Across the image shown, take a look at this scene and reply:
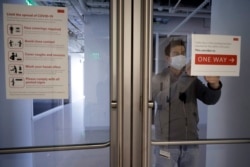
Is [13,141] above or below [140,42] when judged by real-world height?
below

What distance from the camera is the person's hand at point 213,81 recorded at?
1.26 metres

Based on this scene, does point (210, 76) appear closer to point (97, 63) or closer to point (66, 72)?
point (97, 63)

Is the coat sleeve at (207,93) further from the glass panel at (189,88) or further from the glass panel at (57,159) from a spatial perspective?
the glass panel at (57,159)

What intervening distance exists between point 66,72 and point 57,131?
1.47ft

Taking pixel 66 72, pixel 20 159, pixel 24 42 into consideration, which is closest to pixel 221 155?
pixel 66 72

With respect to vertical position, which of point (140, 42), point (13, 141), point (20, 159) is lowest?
point (20, 159)

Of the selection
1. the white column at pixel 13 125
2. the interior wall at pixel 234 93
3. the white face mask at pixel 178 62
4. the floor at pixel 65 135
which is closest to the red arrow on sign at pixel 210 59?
the white face mask at pixel 178 62

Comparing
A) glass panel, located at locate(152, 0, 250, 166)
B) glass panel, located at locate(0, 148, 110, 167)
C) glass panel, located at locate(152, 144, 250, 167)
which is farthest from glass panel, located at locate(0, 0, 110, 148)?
glass panel, located at locate(152, 144, 250, 167)

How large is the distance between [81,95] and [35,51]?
384 mm

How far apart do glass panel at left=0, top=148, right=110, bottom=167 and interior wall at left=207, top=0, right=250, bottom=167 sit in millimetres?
866

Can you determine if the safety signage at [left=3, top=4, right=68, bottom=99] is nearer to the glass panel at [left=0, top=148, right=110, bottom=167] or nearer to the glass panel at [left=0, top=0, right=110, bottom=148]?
the glass panel at [left=0, top=0, right=110, bottom=148]

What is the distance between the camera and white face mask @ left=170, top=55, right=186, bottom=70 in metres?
1.28

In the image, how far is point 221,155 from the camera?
1.70 m

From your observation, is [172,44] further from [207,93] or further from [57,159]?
[57,159]
